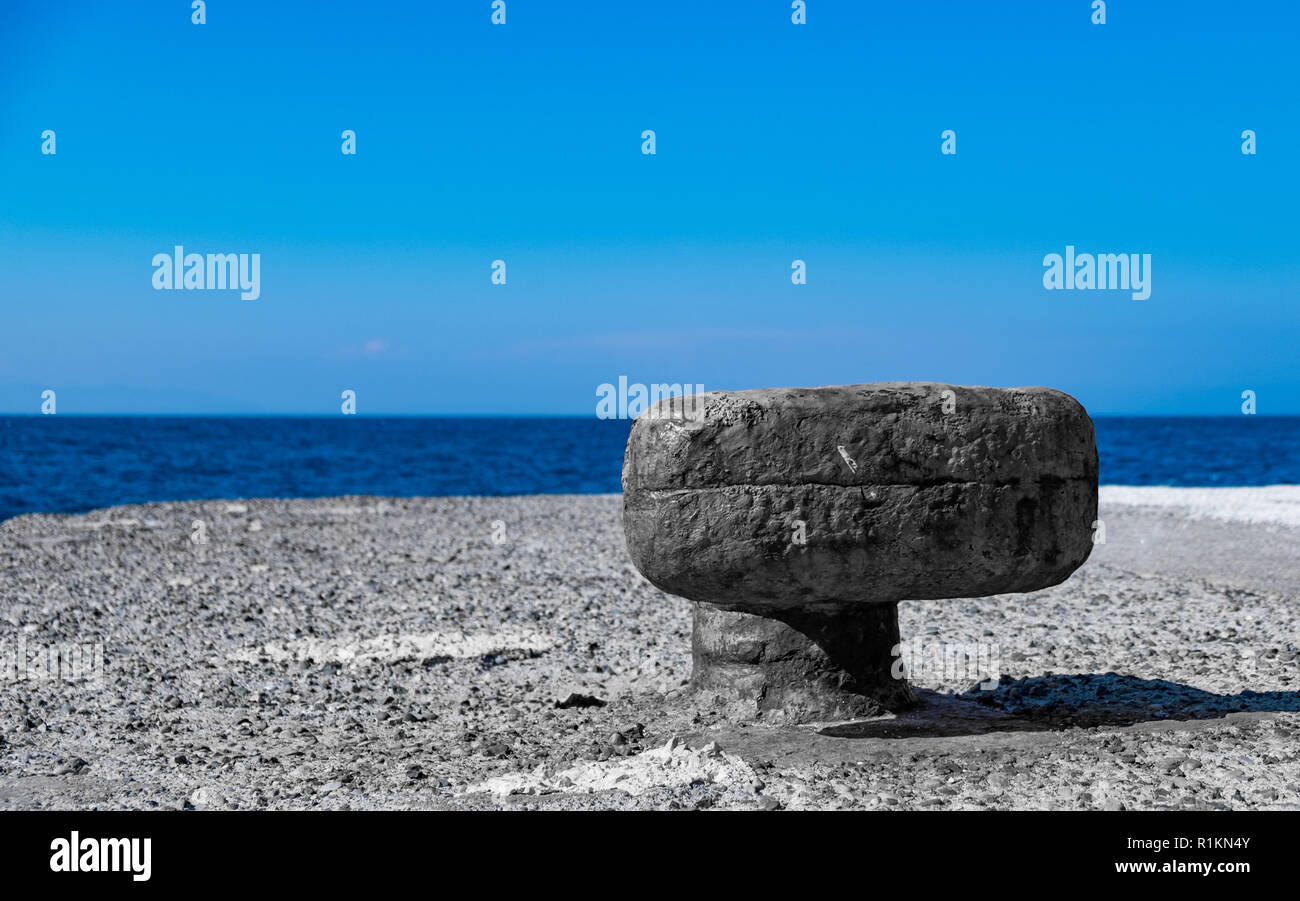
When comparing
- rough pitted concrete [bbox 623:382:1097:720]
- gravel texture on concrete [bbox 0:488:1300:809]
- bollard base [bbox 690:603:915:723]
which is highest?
rough pitted concrete [bbox 623:382:1097:720]

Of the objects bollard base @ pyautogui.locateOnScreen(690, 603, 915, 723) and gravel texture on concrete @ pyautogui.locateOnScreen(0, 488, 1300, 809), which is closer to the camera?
gravel texture on concrete @ pyautogui.locateOnScreen(0, 488, 1300, 809)

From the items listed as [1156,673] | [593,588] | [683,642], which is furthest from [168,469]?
[1156,673]

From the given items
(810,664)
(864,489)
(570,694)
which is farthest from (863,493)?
(570,694)

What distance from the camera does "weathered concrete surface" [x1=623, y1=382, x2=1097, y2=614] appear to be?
19.2 feet

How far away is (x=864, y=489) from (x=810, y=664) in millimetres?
1357

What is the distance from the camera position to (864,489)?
5.86 metres

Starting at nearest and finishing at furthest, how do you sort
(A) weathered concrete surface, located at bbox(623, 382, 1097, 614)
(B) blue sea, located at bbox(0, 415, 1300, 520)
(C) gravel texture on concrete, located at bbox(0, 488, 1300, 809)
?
1. (C) gravel texture on concrete, located at bbox(0, 488, 1300, 809)
2. (A) weathered concrete surface, located at bbox(623, 382, 1097, 614)
3. (B) blue sea, located at bbox(0, 415, 1300, 520)

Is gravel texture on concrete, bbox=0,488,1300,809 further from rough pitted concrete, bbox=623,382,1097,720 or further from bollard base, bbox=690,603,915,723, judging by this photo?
rough pitted concrete, bbox=623,382,1097,720

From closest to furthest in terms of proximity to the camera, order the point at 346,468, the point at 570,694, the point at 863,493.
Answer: the point at 863,493 < the point at 570,694 < the point at 346,468

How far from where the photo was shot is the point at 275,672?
9016 mm

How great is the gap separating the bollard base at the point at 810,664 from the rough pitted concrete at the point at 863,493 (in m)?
0.46

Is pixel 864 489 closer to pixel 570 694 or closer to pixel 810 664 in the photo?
pixel 810 664

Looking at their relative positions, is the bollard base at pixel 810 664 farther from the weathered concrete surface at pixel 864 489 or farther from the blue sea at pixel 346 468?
the blue sea at pixel 346 468

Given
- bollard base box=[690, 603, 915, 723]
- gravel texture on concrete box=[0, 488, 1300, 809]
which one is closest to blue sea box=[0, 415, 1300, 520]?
gravel texture on concrete box=[0, 488, 1300, 809]
